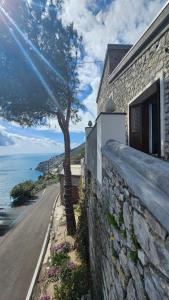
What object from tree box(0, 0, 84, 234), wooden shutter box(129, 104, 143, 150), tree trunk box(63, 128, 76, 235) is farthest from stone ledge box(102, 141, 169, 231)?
tree trunk box(63, 128, 76, 235)

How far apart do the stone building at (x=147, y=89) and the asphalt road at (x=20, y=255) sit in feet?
26.6

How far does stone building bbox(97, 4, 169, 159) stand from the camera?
6.15m

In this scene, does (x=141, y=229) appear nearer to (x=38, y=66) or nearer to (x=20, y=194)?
(x=38, y=66)

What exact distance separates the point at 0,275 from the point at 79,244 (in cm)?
442

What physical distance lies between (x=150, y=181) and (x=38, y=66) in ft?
40.6

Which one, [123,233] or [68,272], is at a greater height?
[123,233]

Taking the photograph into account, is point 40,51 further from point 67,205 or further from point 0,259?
point 0,259

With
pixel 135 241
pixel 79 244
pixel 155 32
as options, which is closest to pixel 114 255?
pixel 135 241

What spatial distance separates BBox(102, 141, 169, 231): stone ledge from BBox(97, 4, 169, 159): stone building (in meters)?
3.39

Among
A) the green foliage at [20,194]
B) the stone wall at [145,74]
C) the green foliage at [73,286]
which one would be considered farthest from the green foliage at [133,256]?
the green foliage at [20,194]

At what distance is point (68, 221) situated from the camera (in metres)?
15.3

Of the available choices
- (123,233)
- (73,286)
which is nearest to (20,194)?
(73,286)

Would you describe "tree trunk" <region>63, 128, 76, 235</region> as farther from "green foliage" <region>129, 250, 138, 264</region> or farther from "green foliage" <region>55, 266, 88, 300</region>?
"green foliage" <region>129, 250, 138, 264</region>

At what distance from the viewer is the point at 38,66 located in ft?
44.2
